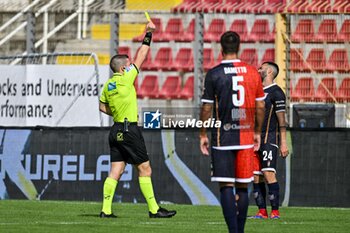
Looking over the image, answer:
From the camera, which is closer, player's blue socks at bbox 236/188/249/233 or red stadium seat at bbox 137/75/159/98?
player's blue socks at bbox 236/188/249/233

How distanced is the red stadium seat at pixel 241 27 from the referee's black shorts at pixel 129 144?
Result: 9.51 metres

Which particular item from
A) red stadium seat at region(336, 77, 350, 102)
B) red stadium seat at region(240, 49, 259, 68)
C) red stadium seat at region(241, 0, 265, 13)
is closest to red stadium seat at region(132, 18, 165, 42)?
red stadium seat at region(241, 0, 265, 13)

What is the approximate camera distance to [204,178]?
61.5ft

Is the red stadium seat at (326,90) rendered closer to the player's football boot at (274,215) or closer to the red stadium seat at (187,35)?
the red stadium seat at (187,35)

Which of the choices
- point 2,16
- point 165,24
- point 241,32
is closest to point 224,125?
point 241,32

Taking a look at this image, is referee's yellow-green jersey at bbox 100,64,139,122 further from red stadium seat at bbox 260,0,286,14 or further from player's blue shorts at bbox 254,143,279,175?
red stadium seat at bbox 260,0,286,14

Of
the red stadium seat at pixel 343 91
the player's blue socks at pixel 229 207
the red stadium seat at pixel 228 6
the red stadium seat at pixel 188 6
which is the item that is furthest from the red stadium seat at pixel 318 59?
the player's blue socks at pixel 229 207

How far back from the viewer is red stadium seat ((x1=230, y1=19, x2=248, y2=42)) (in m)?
24.0

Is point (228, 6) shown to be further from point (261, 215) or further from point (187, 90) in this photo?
point (261, 215)

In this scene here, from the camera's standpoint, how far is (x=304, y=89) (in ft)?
73.9

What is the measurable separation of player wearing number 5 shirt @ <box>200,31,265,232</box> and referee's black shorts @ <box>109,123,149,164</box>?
384cm

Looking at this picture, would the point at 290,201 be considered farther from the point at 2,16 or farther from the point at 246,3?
the point at 2,16

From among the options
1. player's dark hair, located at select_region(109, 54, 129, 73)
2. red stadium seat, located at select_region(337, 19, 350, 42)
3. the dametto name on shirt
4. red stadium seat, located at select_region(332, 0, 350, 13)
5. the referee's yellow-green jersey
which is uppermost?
red stadium seat, located at select_region(332, 0, 350, 13)

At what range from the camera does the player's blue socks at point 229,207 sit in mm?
10734
